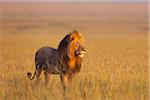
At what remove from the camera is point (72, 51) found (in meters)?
8.55

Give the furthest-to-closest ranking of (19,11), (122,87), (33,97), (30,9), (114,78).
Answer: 1. (30,9)
2. (19,11)
3. (114,78)
4. (122,87)
5. (33,97)

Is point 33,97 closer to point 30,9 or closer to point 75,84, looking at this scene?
point 75,84

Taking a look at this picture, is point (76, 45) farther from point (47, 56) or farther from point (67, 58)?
point (47, 56)

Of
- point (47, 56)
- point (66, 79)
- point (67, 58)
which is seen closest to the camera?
point (67, 58)

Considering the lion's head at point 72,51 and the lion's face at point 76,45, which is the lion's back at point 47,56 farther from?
the lion's face at point 76,45

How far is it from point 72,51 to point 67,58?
0.16m

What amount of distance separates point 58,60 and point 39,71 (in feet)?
2.67

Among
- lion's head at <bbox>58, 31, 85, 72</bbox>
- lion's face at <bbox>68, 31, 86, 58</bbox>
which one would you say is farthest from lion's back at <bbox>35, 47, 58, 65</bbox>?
lion's face at <bbox>68, 31, 86, 58</bbox>

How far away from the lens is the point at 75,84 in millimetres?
8742

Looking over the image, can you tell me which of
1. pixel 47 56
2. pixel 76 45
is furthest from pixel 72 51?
pixel 47 56

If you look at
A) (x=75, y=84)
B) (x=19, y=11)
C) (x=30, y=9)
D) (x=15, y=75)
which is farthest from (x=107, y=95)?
(x=30, y=9)

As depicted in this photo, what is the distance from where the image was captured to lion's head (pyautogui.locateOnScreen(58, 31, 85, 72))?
8.45 metres

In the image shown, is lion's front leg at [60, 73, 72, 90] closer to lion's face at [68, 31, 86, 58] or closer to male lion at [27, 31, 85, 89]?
male lion at [27, 31, 85, 89]

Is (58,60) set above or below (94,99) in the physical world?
above
